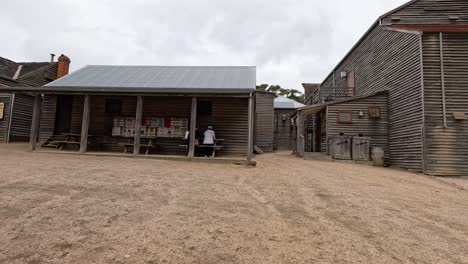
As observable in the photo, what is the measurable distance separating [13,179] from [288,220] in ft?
18.9

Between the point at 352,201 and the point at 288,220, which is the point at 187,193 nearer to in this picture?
the point at 288,220

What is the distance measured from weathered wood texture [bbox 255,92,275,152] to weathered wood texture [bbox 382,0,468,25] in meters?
9.50

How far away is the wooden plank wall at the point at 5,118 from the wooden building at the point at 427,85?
22096 millimetres

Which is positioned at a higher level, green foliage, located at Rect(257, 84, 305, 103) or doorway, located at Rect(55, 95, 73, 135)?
green foliage, located at Rect(257, 84, 305, 103)

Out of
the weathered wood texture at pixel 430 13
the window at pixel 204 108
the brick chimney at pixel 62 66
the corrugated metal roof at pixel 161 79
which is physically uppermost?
the weathered wood texture at pixel 430 13

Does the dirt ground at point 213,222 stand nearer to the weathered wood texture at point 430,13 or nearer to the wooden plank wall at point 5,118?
the weathered wood texture at point 430,13

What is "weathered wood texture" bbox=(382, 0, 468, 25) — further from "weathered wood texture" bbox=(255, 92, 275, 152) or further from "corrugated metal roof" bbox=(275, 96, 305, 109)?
"corrugated metal roof" bbox=(275, 96, 305, 109)

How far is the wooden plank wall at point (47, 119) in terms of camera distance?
1313 centimetres

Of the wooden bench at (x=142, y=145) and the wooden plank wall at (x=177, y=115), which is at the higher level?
the wooden plank wall at (x=177, y=115)

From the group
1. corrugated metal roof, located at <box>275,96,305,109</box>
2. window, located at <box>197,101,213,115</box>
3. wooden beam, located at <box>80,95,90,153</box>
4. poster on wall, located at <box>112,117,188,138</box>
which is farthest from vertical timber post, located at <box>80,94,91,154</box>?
corrugated metal roof, located at <box>275,96,305,109</box>

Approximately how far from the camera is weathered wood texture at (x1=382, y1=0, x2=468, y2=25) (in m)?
12.9

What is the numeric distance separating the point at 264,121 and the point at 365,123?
26.4ft

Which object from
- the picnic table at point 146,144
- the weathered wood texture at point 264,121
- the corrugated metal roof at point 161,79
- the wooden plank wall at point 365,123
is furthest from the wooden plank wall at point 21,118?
the wooden plank wall at point 365,123

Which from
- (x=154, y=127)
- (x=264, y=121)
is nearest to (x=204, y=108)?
(x=154, y=127)
